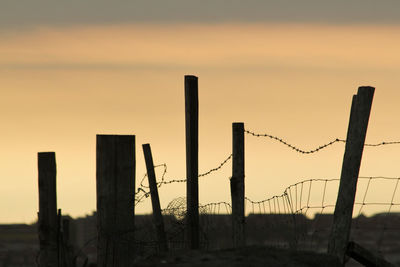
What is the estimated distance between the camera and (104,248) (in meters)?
10.7

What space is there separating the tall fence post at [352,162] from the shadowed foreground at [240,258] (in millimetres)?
1492

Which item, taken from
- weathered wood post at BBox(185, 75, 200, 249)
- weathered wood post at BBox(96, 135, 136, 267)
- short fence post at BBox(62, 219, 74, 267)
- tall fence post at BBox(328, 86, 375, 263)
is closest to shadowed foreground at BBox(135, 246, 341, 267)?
weathered wood post at BBox(96, 135, 136, 267)

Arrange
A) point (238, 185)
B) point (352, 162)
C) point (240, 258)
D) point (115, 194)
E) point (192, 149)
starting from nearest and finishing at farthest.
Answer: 1. point (240, 258)
2. point (115, 194)
3. point (352, 162)
4. point (192, 149)
5. point (238, 185)

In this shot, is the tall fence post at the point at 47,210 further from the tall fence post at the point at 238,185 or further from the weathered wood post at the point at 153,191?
the tall fence post at the point at 238,185

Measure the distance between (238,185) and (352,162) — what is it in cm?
190

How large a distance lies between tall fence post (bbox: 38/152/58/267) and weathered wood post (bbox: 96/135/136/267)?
25.6 inches

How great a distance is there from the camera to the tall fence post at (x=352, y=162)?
1145cm

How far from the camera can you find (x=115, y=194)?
10.6m

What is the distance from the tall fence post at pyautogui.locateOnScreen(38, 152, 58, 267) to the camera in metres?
11.1

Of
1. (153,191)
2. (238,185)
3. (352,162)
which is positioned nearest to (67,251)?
(153,191)

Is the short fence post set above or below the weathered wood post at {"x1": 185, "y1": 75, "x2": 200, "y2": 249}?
below

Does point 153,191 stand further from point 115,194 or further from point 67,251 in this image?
point 115,194

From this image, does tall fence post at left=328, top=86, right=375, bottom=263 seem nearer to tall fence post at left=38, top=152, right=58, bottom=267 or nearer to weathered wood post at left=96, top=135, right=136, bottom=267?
weathered wood post at left=96, top=135, right=136, bottom=267

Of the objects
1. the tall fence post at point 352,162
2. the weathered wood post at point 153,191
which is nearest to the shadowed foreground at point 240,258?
the tall fence post at point 352,162
